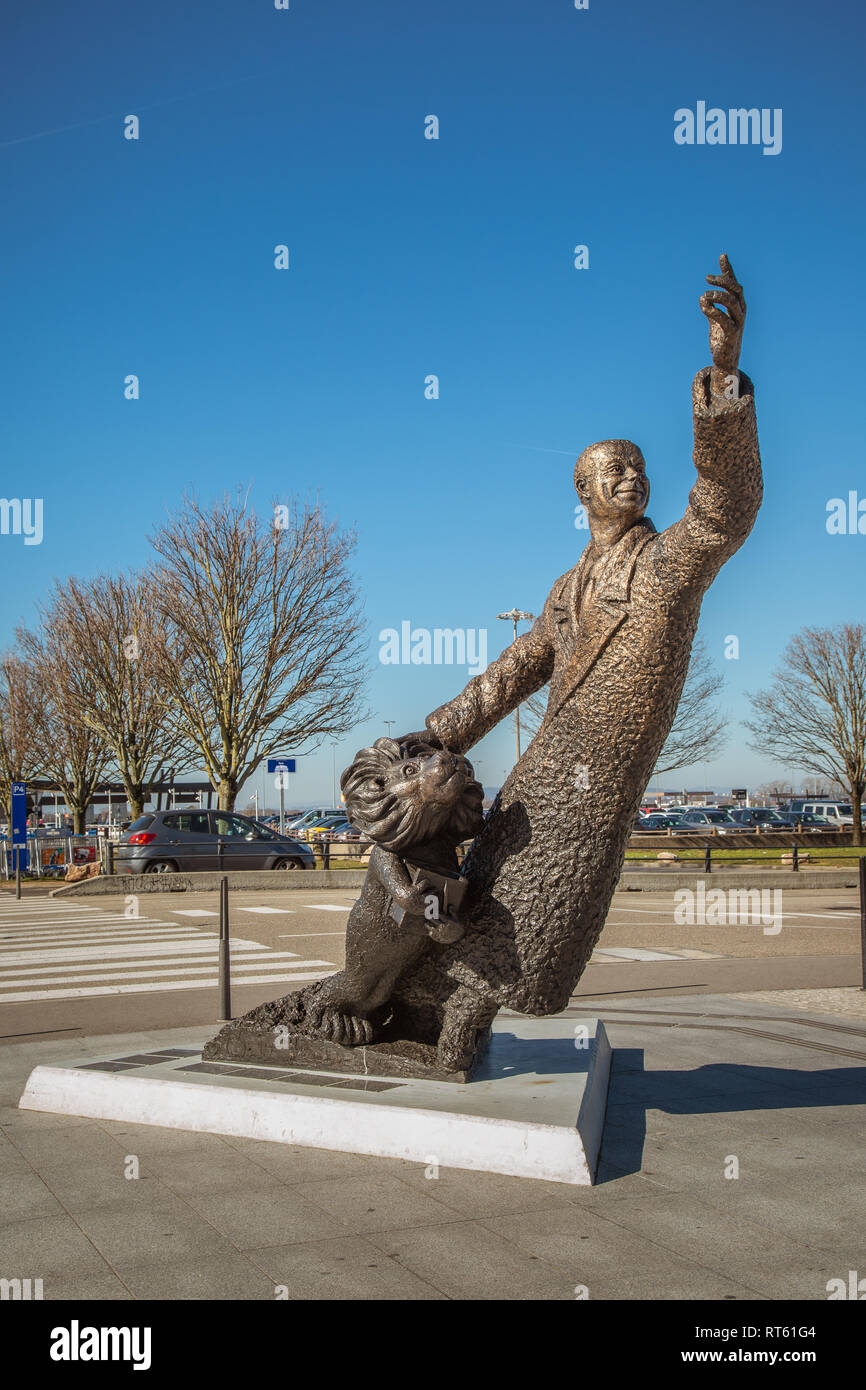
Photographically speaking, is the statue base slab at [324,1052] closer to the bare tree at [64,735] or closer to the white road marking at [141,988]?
the white road marking at [141,988]

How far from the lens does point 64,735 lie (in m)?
39.0

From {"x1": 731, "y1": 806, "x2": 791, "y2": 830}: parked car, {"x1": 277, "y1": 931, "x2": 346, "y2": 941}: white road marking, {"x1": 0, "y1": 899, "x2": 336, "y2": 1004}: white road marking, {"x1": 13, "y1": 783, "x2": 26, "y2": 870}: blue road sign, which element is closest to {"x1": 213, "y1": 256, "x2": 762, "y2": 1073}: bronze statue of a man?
{"x1": 0, "y1": 899, "x2": 336, "y2": 1004}: white road marking

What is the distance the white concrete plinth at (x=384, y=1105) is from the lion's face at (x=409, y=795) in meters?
1.04

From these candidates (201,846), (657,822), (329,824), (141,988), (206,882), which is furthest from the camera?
(329,824)

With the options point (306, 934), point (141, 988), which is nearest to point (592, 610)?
point (141, 988)

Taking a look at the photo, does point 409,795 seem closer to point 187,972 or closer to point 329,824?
point 187,972

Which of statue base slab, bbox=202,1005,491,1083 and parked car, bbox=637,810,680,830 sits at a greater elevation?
statue base slab, bbox=202,1005,491,1083

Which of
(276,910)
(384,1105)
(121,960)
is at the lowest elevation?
(276,910)

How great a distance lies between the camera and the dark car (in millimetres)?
22047

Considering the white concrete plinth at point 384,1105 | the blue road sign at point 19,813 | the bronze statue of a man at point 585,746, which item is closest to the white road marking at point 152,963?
the white concrete plinth at point 384,1105

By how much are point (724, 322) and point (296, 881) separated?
1838 cm

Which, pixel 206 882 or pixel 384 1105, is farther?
pixel 206 882

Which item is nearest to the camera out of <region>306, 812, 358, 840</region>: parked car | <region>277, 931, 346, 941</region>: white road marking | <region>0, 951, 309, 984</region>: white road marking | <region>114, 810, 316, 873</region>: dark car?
<region>0, 951, 309, 984</region>: white road marking

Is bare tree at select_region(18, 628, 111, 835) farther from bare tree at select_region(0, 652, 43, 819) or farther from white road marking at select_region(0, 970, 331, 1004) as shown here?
white road marking at select_region(0, 970, 331, 1004)
